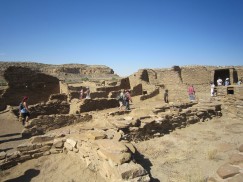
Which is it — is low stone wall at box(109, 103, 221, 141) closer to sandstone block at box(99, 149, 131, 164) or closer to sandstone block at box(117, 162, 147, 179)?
sandstone block at box(99, 149, 131, 164)

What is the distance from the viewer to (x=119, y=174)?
418 cm

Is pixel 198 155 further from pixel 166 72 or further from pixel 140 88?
pixel 166 72

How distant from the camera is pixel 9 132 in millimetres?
10883

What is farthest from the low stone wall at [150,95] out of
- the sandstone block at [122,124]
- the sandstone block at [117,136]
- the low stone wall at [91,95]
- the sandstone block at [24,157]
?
the sandstone block at [24,157]

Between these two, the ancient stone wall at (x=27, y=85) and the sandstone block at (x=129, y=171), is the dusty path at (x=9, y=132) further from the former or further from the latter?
the ancient stone wall at (x=27, y=85)

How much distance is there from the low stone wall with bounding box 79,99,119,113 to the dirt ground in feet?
18.1

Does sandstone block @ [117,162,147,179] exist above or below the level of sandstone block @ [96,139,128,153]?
below

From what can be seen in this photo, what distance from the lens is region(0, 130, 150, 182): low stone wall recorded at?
4.29 meters

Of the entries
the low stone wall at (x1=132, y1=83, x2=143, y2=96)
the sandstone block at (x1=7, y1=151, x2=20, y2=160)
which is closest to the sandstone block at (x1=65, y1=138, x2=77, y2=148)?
the sandstone block at (x1=7, y1=151, x2=20, y2=160)

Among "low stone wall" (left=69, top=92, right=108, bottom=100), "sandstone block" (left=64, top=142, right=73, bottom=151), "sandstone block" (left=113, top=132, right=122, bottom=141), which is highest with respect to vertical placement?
"low stone wall" (left=69, top=92, right=108, bottom=100)

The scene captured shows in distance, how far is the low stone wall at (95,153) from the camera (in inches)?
169

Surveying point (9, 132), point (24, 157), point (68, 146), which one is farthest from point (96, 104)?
point (24, 157)

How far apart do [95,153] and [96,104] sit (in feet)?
29.2

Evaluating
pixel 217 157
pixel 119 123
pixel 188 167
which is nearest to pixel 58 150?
pixel 119 123
